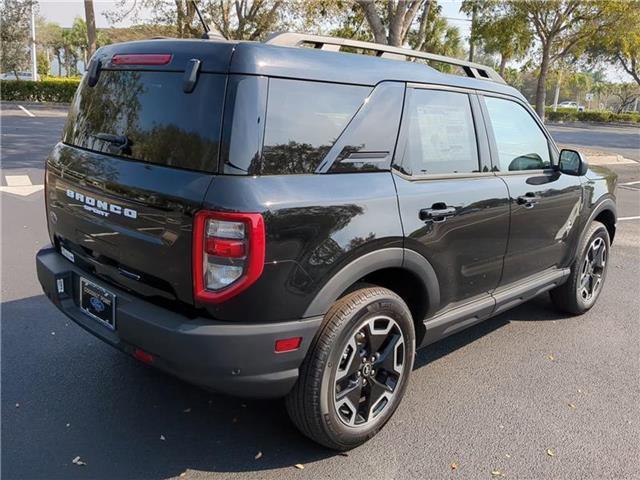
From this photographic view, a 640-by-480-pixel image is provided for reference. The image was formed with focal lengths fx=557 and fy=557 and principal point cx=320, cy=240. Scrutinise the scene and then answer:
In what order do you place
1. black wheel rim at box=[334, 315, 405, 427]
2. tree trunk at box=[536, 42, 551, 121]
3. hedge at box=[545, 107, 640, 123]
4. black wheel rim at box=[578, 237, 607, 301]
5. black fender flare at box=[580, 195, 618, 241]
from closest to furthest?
black wheel rim at box=[334, 315, 405, 427] < black fender flare at box=[580, 195, 618, 241] < black wheel rim at box=[578, 237, 607, 301] < tree trunk at box=[536, 42, 551, 121] < hedge at box=[545, 107, 640, 123]

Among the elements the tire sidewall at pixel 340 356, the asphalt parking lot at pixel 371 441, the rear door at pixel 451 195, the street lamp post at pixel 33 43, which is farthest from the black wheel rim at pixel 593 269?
the street lamp post at pixel 33 43

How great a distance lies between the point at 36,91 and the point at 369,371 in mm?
29929

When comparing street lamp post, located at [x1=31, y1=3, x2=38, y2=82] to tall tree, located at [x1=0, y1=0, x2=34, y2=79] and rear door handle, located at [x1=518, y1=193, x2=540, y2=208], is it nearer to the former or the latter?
tall tree, located at [x1=0, y1=0, x2=34, y2=79]

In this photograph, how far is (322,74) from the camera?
2.58m

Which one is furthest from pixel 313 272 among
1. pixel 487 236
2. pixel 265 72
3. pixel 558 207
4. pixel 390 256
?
pixel 558 207

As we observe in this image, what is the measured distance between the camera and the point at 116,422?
2.94m

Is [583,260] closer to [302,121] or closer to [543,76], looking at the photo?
[302,121]

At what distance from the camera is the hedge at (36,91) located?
2731 centimetres

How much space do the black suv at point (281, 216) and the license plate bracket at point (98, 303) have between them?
0.5 inches

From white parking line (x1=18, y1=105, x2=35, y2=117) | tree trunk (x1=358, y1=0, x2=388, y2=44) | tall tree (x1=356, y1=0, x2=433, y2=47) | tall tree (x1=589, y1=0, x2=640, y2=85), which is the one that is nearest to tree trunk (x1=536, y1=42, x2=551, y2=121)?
tall tree (x1=589, y1=0, x2=640, y2=85)

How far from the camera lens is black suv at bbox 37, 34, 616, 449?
2.31 metres

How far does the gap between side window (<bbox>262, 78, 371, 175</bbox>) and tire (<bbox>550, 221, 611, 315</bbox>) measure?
9.17ft

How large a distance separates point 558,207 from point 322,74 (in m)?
2.31

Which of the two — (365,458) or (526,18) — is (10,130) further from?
(365,458)
